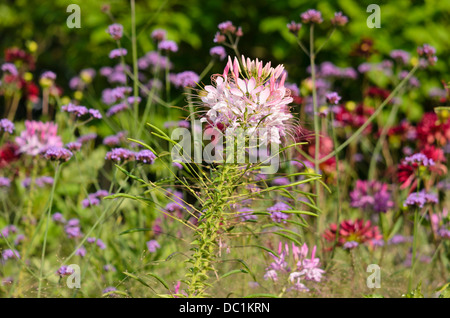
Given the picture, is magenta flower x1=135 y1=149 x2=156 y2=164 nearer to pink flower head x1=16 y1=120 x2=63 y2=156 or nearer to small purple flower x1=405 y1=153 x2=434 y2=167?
pink flower head x1=16 y1=120 x2=63 y2=156

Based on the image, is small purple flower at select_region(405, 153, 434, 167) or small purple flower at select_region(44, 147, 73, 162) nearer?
small purple flower at select_region(44, 147, 73, 162)

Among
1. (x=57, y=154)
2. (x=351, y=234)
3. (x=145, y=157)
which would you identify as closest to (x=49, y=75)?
(x=57, y=154)

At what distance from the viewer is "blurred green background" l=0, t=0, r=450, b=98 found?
14.6 feet

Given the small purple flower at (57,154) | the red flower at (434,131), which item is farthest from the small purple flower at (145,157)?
the red flower at (434,131)

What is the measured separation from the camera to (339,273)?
216 cm

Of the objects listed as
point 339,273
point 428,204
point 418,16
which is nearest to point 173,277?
point 339,273

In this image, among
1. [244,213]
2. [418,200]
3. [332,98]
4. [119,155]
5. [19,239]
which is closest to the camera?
[244,213]

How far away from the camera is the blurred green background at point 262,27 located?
14.6 ft

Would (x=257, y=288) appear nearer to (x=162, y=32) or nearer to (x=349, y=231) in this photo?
(x=349, y=231)

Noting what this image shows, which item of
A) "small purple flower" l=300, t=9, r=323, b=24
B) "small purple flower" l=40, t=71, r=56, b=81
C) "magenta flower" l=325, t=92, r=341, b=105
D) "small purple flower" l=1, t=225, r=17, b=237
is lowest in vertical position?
"small purple flower" l=1, t=225, r=17, b=237

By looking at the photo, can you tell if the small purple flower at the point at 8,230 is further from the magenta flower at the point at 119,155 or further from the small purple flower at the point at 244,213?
the small purple flower at the point at 244,213

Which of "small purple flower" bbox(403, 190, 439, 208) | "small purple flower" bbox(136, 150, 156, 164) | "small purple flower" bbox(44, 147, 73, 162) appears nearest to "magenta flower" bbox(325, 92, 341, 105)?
"small purple flower" bbox(403, 190, 439, 208)

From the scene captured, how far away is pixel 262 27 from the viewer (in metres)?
4.58

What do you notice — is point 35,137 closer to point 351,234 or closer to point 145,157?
point 145,157
